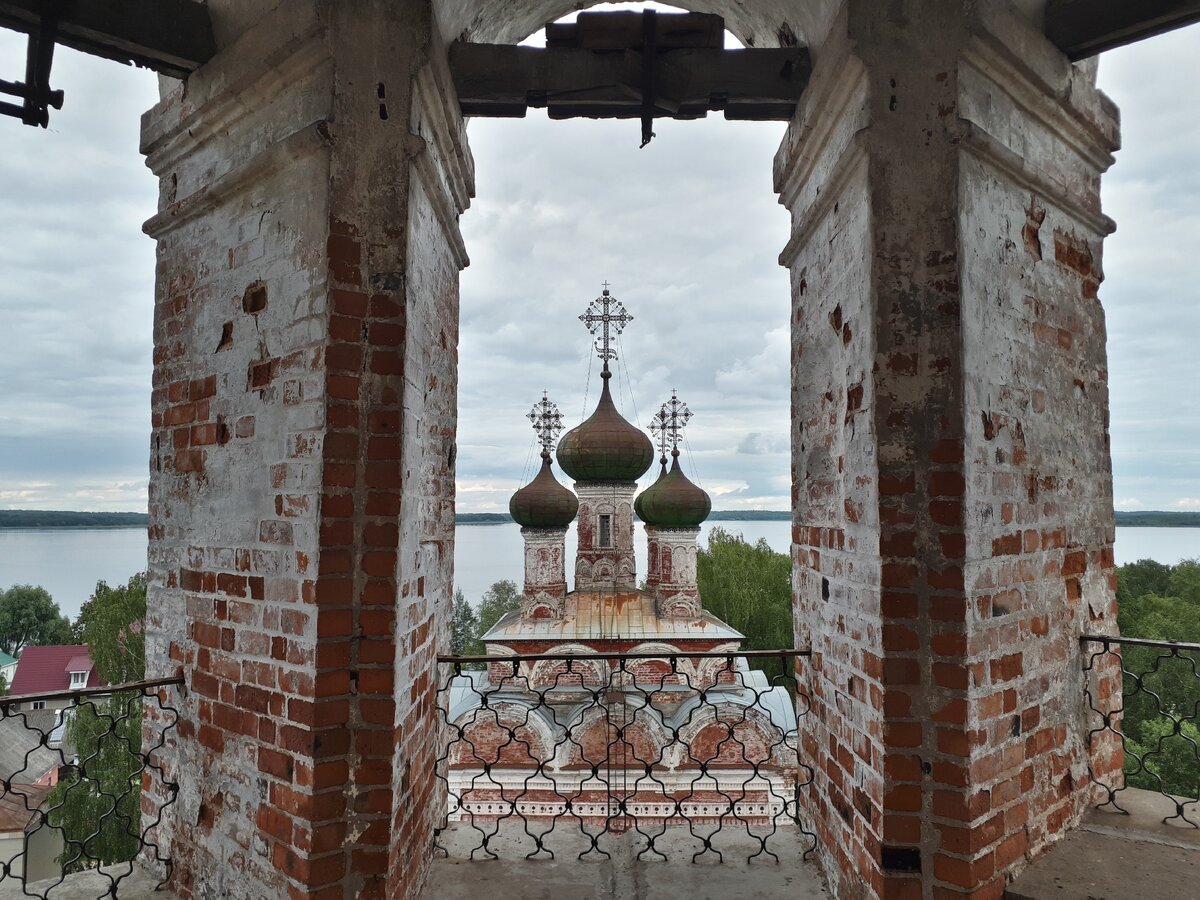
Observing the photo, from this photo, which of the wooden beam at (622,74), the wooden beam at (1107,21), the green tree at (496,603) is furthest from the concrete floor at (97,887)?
the green tree at (496,603)

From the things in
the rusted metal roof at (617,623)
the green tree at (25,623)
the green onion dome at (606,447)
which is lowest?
the green tree at (25,623)

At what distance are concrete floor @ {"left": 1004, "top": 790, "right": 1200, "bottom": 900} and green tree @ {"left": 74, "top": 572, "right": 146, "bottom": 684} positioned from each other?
14041mm

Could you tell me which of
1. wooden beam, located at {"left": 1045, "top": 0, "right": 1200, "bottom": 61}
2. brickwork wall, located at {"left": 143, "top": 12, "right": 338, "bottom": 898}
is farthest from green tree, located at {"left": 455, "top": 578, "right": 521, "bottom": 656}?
wooden beam, located at {"left": 1045, "top": 0, "right": 1200, "bottom": 61}

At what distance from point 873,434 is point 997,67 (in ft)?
4.20

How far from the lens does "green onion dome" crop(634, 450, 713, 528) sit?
57.3ft

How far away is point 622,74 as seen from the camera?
2891 millimetres

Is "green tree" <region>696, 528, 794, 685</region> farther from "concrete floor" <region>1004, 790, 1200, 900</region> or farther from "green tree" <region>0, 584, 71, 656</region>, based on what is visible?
"green tree" <region>0, 584, 71, 656</region>

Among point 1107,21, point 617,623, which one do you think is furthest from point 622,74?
point 617,623

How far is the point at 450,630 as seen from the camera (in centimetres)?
309

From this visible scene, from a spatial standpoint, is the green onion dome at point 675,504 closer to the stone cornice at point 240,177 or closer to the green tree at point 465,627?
the stone cornice at point 240,177

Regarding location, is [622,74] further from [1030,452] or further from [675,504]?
[675,504]

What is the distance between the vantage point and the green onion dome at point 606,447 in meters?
17.0

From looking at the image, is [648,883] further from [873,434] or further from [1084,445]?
[1084,445]

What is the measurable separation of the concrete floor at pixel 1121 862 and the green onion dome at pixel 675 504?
1471 centimetres
